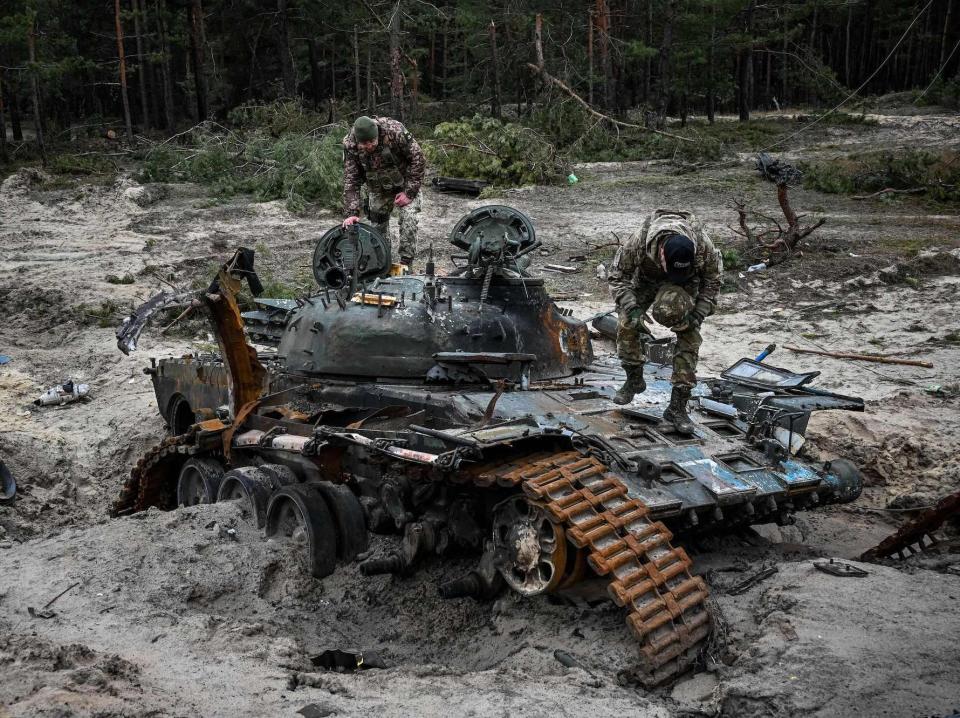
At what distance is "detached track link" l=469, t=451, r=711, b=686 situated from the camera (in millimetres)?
5793

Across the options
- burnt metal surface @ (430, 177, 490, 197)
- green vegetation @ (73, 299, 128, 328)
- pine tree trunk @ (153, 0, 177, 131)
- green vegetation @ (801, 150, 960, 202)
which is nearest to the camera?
green vegetation @ (73, 299, 128, 328)

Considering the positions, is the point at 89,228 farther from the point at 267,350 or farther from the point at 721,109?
the point at 721,109

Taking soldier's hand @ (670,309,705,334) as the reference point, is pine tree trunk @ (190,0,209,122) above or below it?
above

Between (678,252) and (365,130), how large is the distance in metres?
4.82

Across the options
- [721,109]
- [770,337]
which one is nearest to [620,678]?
[770,337]

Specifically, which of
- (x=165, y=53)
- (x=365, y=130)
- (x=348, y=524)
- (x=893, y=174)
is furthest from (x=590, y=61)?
(x=348, y=524)

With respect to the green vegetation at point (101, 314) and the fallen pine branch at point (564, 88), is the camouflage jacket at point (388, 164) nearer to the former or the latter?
the green vegetation at point (101, 314)

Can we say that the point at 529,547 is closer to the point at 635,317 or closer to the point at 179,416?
the point at 635,317

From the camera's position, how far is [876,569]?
22.1 ft

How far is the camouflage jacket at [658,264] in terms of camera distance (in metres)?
7.79

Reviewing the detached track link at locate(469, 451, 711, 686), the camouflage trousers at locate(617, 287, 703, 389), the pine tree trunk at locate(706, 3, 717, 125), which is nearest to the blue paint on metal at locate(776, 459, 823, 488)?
the camouflage trousers at locate(617, 287, 703, 389)

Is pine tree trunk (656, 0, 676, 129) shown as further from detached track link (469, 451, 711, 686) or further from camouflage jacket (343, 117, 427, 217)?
detached track link (469, 451, 711, 686)

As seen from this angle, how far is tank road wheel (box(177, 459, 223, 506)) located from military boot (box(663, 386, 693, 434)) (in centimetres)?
403

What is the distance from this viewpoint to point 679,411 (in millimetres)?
7883
